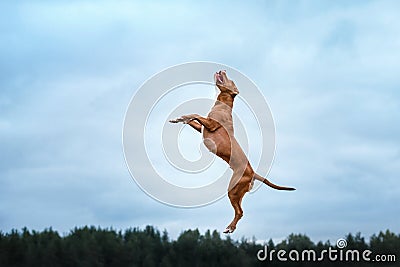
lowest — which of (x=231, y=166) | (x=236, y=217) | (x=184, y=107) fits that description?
(x=236, y=217)

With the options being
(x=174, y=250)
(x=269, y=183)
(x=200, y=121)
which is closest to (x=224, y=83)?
(x=200, y=121)

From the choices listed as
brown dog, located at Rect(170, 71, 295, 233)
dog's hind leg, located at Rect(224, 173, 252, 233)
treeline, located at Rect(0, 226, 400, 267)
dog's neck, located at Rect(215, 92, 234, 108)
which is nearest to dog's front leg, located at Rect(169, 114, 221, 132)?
brown dog, located at Rect(170, 71, 295, 233)

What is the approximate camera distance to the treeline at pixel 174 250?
5270 mm

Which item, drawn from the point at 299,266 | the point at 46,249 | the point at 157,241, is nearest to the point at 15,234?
the point at 46,249

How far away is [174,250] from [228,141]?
361cm

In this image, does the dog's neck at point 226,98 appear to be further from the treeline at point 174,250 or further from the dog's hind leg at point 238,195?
the treeline at point 174,250

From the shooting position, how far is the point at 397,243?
7160 mm

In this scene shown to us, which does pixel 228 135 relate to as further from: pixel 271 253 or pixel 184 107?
pixel 271 253

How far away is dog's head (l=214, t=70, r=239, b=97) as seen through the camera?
10.4 feet

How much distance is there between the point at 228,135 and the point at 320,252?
2.44 meters

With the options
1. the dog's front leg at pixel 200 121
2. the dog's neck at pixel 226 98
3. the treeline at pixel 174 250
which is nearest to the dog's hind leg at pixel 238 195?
the dog's front leg at pixel 200 121

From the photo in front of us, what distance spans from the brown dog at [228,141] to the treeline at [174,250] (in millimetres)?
1355

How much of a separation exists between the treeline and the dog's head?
5.03 ft

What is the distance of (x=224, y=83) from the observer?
3.20 metres
